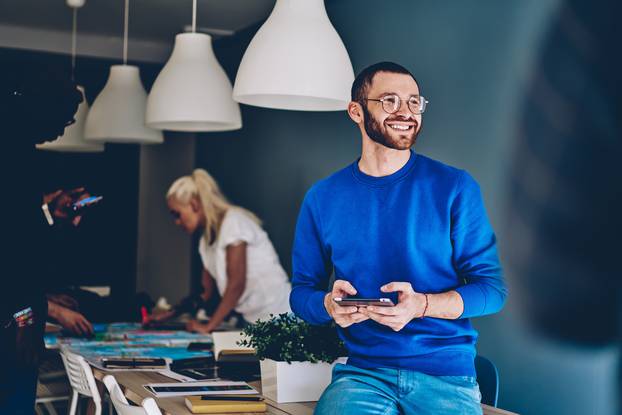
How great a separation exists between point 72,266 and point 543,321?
5445 millimetres

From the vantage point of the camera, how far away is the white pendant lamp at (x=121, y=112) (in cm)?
489

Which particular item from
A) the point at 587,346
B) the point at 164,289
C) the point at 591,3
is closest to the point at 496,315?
the point at 587,346

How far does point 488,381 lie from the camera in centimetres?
305

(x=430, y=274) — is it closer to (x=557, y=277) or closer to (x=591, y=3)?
(x=557, y=277)

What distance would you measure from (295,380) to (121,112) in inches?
104

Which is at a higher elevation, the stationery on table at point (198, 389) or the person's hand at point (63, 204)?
the person's hand at point (63, 204)

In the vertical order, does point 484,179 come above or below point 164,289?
above

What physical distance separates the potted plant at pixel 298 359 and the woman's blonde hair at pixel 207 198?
235 centimetres


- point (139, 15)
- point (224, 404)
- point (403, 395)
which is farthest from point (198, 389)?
point (139, 15)

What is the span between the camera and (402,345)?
2244 millimetres

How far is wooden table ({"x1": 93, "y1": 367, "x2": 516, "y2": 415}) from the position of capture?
2.61m

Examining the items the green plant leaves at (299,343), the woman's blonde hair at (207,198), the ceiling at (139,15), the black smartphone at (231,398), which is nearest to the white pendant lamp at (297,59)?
the green plant leaves at (299,343)

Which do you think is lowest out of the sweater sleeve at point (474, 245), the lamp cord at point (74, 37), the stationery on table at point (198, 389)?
the stationery on table at point (198, 389)

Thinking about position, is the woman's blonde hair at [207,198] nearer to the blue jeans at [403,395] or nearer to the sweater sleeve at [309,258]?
the sweater sleeve at [309,258]
